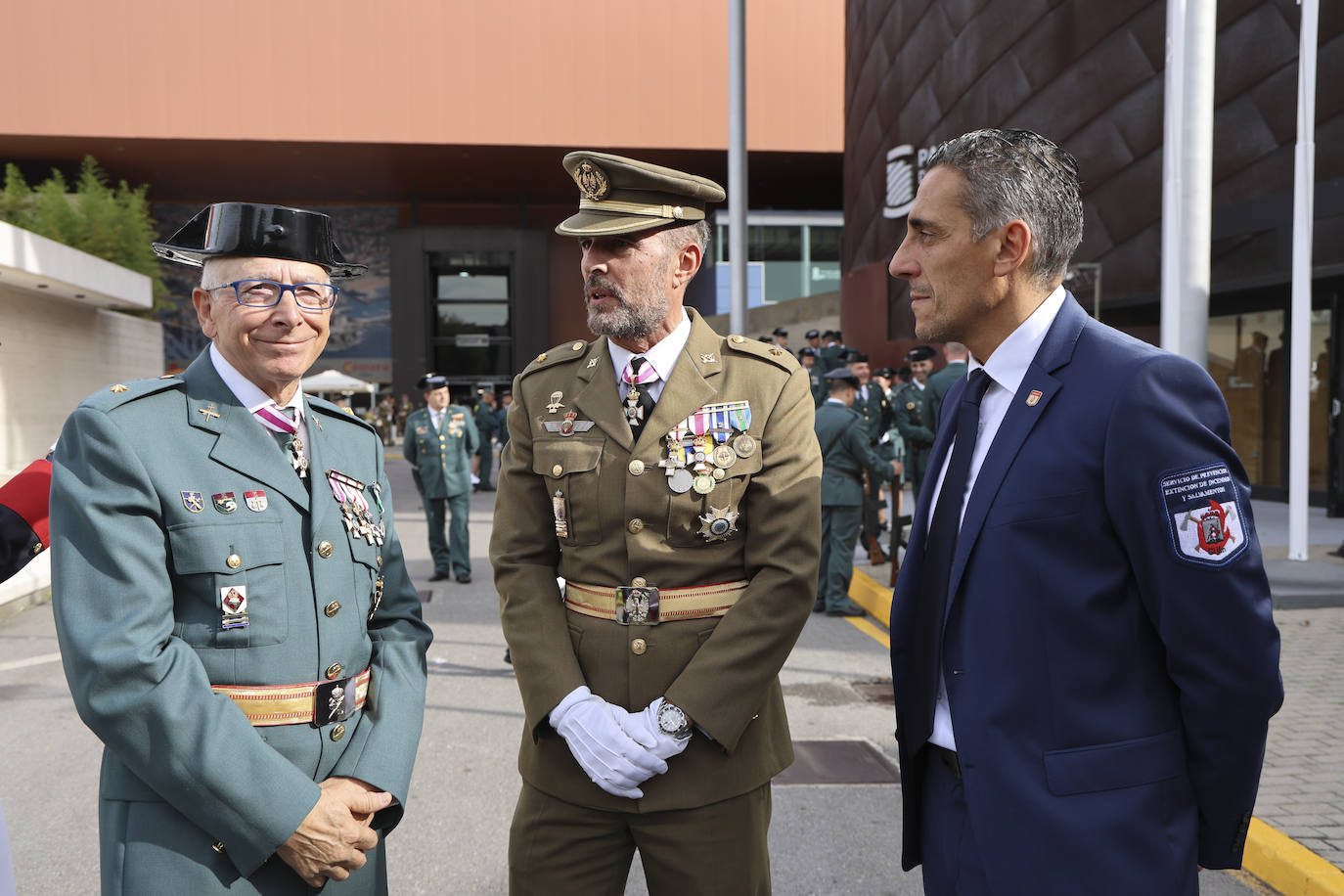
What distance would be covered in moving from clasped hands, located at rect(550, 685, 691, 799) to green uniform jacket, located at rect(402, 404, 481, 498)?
840 cm

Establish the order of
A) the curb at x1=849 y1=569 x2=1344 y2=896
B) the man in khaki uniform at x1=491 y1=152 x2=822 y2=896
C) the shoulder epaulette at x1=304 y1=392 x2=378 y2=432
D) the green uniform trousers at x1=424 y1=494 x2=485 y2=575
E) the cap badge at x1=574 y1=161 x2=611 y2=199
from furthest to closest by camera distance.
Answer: the green uniform trousers at x1=424 y1=494 x2=485 y2=575
the curb at x1=849 y1=569 x2=1344 y2=896
the cap badge at x1=574 y1=161 x2=611 y2=199
the shoulder epaulette at x1=304 y1=392 x2=378 y2=432
the man in khaki uniform at x1=491 y1=152 x2=822 y2=896

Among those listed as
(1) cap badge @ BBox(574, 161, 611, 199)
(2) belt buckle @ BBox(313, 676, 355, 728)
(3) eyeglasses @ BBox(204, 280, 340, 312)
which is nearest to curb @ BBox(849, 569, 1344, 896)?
(1) cap badge @ BBox(574, 161, 611, 199)

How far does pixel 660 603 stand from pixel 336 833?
0.85 m

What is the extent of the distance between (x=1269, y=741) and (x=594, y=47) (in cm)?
3079

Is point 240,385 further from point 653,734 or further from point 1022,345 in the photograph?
point 1022,345

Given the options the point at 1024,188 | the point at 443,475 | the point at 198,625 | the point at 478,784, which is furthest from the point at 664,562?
the point at 443,475

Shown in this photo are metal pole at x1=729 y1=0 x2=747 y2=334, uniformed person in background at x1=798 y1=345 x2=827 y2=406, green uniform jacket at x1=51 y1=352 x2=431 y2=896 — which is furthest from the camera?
Answer: uniformed person in background at x1=798 y1=345 x2=827 y2=406

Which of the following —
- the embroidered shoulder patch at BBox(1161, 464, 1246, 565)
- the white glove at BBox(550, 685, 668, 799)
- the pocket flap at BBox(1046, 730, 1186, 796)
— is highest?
the embroidered shoulder patch at BBox(1161, 464, 1246, 565)

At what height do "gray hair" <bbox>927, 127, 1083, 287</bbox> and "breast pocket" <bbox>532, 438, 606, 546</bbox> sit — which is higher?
"gray hair" <bbox>927, 127, 1083, 287</bbox>

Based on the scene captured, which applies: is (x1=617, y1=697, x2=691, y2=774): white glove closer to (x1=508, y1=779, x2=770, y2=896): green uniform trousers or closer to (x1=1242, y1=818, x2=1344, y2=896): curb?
(x1=508, y1=779, x2=770, y2=896): green uniform trousers

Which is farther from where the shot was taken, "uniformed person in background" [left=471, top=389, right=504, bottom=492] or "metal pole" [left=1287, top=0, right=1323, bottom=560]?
"uniformed person in background" [left=471, top=389, right=504, bottom=492]

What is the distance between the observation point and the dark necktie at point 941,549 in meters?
1.97

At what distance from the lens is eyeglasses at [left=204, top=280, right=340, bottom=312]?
208cm

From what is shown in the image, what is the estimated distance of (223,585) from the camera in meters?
1.93
